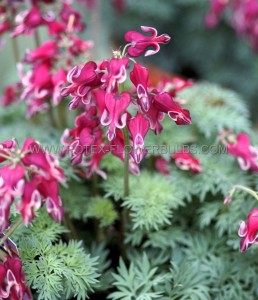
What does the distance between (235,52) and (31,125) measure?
131 centimetres

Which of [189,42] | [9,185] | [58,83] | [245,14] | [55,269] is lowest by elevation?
[189,42]

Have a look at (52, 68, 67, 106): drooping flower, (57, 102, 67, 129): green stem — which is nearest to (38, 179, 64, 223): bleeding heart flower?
(52, 68, 67, 106): drooping flower

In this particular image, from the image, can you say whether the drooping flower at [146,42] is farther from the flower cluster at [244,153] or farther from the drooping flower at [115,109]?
the flower cluster at [244,153]

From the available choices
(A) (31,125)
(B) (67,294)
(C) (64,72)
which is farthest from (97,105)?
(A) (31,125)

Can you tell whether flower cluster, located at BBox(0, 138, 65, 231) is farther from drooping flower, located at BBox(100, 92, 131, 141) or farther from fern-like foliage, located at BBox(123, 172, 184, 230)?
fern-like foliage, located at BBox(123, 172, 184, 230)

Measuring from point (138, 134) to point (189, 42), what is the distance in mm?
1728

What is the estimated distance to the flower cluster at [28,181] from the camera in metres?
A: 0.74

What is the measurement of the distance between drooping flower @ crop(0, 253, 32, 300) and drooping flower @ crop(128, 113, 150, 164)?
0.26 meters

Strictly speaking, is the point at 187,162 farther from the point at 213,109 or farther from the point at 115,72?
the point at 115,72

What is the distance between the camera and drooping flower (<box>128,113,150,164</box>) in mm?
844

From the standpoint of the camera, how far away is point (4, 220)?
0.76 m

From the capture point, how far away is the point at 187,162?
116 cm

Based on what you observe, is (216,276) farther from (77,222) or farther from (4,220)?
(4,220)

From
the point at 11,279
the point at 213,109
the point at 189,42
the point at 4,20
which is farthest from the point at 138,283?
the point at 189,42
